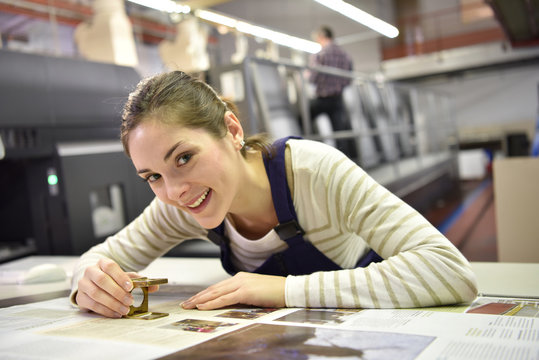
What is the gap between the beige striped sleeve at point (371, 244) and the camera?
41.9 inches

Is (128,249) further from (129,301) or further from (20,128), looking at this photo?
(20,128)

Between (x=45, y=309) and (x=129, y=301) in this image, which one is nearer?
(x=129, y=301)

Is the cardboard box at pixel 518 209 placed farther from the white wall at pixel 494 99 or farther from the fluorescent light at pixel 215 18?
the white wall at pixel 494 99

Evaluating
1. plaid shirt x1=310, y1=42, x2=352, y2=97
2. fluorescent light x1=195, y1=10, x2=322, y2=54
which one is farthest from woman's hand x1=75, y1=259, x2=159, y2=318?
plaid shirt x1=310, y1=42, x2=352, y2=97

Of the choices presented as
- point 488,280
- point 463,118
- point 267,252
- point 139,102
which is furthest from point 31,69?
point 463,118

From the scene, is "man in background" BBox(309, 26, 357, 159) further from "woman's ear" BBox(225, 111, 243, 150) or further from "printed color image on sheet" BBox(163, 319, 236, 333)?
"printed color image on sheet" BBox(163, 319, 236, 333)

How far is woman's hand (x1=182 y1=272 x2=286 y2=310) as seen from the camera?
43.7 inches

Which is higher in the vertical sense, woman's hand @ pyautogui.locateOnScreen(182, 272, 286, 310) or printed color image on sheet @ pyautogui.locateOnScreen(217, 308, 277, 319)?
woman's hand @ pyautogui.locateOnScreen(182, 272, 286, 310)

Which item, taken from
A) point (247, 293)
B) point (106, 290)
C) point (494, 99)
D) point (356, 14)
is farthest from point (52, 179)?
point (494, 99)

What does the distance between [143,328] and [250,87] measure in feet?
7.34

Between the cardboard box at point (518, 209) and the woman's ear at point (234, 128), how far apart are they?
1.44m

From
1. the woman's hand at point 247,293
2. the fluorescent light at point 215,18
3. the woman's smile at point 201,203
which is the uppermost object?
the fluorescent light at point 215,18

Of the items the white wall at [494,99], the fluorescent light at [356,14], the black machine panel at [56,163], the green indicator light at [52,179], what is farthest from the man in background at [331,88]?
the white wall at [494,99]

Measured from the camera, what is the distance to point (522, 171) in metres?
2.23
